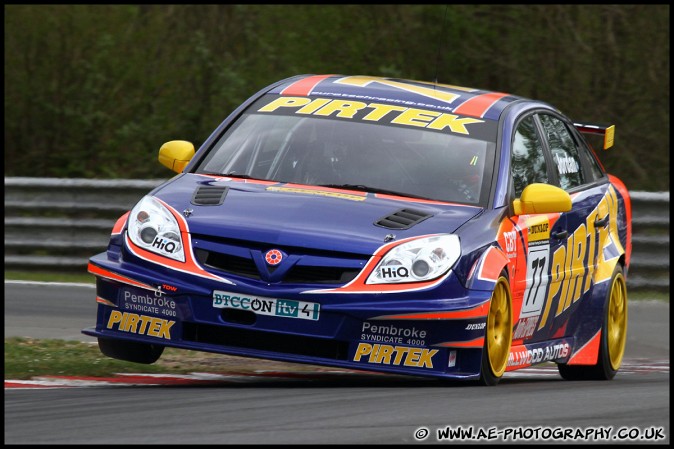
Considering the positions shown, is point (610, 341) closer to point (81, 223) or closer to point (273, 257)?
point (273, 257)

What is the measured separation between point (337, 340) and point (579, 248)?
2.32m

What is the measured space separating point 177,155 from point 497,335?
80.1 inches

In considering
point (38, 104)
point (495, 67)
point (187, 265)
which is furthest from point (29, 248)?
point (187, 265)

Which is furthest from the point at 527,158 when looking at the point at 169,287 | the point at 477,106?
the point at 169,287

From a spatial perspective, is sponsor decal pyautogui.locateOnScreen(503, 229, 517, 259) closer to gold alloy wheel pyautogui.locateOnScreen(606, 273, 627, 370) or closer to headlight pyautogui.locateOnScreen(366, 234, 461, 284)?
headlight pyautogui.locateOnScreen(366, 234, 461, 284)

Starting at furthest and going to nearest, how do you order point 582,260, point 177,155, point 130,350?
1. point 582,260
2. point 177,155
3. point 130,350

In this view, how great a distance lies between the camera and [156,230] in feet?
21.3

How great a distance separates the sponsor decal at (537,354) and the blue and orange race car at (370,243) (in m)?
0.01

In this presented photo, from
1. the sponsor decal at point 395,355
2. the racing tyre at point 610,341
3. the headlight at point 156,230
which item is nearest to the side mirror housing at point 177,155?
the headlight at point 156,230

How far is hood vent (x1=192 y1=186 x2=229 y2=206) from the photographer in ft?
21.9

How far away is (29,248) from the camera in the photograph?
1315cm

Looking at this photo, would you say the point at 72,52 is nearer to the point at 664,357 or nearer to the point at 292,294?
the point at 664,357

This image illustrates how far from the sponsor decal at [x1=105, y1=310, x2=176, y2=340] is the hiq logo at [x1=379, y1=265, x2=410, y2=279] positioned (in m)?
0.96

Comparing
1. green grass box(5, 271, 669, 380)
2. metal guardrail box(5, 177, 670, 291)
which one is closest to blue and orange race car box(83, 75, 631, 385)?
green grass box(5, 271, 669, 380)
